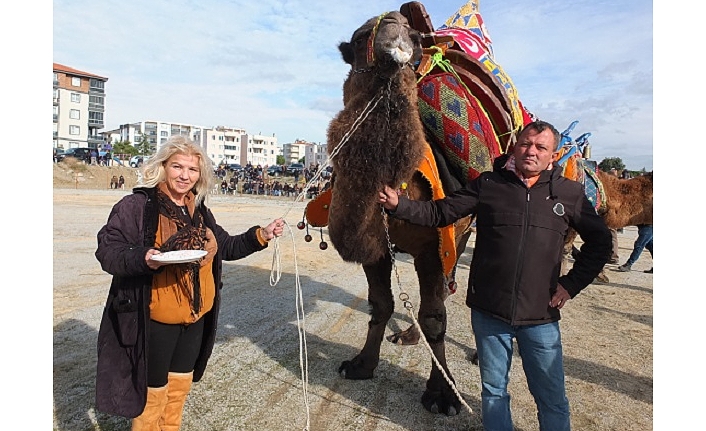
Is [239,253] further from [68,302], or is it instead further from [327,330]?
[68,302]

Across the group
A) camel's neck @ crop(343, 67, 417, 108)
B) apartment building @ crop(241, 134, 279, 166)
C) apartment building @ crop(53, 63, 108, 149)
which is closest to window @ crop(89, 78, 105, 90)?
apartment building @ crop(53, 63, 108, 149)

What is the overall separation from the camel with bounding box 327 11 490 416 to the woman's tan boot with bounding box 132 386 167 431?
4.75 feet

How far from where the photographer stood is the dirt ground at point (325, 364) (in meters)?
3.40

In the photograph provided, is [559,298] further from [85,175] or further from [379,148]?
[85,175]

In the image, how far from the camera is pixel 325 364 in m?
4.42

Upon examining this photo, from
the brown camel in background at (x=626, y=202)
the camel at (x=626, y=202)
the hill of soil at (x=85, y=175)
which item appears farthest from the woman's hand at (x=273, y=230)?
the hill of soil at (x=85, y=175)

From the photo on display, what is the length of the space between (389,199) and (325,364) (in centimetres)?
236

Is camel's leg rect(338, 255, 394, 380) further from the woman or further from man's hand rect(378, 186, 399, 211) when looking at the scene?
the woman

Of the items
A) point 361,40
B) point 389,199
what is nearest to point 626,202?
point 361,40

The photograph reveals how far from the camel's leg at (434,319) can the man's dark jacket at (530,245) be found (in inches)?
37.0

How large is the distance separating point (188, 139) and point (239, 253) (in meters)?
0.77

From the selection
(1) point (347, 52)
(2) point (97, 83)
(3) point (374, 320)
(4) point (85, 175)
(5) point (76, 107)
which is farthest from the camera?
(2) point (97, 83)

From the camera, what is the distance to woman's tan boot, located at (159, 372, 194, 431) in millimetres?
2646

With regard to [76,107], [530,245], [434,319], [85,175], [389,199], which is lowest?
[85,175]
